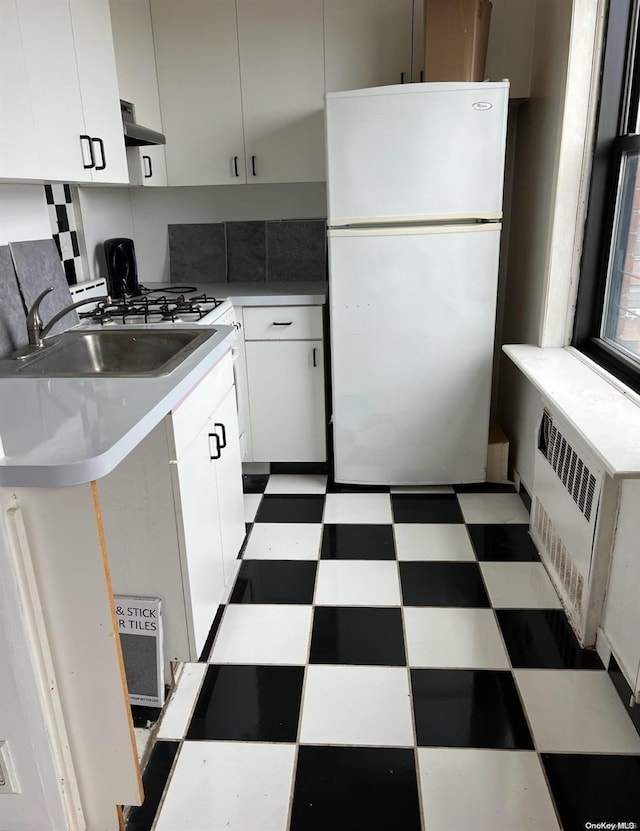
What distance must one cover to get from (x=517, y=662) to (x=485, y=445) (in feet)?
3.74

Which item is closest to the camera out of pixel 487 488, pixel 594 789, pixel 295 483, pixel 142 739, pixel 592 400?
pixel 594 789

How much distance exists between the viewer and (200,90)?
281 centimetres

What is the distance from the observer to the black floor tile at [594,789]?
4.33 feet

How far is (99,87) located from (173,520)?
61.9 inches

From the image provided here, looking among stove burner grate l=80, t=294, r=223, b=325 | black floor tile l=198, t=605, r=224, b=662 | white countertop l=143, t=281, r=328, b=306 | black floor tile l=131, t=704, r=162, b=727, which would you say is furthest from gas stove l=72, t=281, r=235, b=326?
black floor tile l=131, t=704, r=162, b=727

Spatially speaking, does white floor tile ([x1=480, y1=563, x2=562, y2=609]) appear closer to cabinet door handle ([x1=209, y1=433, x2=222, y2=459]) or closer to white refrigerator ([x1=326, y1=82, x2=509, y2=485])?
white refrigerator ([x1=326, y1=82, x2=509, y2=485])

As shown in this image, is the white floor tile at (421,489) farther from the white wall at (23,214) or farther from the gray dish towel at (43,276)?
the white wall at (23,214)

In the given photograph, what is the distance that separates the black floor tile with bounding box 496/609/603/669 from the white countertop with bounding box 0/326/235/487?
1203 millimetres

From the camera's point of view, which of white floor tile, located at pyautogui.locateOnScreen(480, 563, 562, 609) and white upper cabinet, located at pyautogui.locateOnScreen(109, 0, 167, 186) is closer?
white floor tile, located at pyautogui.locateOnScreen(480, 563, 562, 609)

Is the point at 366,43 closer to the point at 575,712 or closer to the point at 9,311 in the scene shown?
the point at 9,311

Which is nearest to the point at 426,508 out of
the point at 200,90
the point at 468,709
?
the point at 468,709

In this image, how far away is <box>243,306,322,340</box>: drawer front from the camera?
2.75 m

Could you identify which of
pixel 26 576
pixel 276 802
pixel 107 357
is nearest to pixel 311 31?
pixel 107 357

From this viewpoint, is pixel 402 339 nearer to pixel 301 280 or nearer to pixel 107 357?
pixel 301 280
